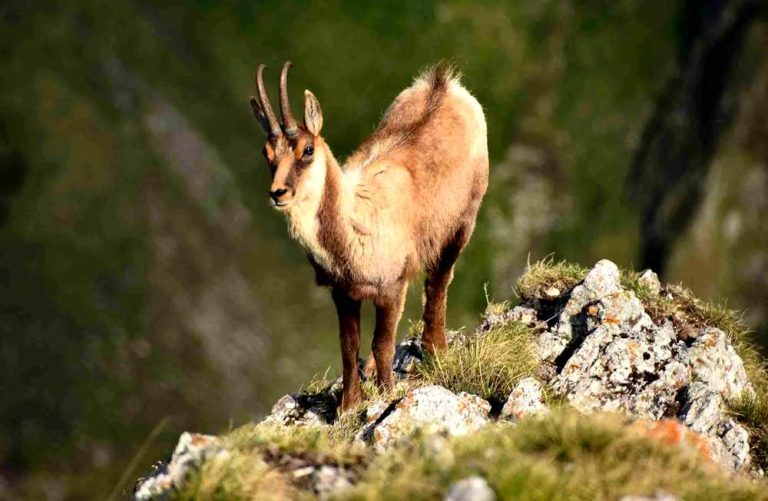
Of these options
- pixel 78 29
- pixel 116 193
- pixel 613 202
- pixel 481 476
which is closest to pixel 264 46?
pixel 78 29

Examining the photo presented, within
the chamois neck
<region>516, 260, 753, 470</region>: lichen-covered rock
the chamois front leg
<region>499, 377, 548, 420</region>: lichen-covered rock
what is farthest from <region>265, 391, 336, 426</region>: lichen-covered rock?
<region>516, 260, 753, 470</region>: lichen-covered rock

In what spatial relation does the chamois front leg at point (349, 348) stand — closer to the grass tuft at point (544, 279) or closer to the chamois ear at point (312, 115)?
the chamois ear at point (312, 115)

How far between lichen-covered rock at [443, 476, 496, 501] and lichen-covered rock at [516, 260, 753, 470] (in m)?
5.07

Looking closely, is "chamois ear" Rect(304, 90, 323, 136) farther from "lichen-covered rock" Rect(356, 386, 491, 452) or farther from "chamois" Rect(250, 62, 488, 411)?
"lichen-covered rock" Rect(356, 386, 491, 452)

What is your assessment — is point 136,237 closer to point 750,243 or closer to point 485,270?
point 485,270

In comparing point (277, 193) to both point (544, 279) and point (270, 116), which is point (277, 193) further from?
point (544, 279)

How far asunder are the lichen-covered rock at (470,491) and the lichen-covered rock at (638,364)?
5066mm

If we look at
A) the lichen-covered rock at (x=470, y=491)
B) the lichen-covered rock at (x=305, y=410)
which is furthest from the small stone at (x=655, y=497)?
the lichen-covered rock at (x=305, y=410)

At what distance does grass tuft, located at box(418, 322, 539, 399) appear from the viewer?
1144 cm

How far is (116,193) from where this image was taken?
49344 mm

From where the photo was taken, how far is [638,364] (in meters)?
12.1

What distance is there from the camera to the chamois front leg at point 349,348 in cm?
1162

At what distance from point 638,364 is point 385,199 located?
4.19 metres

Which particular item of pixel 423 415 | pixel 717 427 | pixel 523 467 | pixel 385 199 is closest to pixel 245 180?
pixel 385 199
